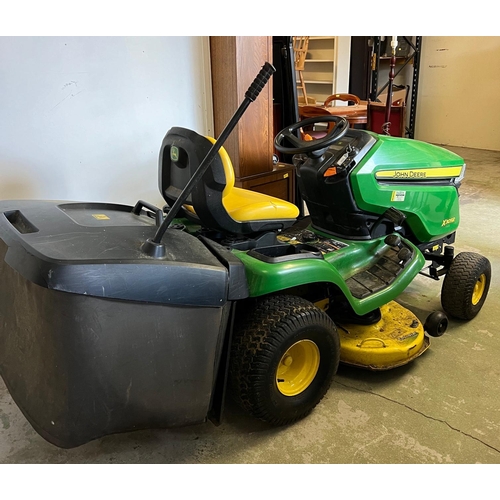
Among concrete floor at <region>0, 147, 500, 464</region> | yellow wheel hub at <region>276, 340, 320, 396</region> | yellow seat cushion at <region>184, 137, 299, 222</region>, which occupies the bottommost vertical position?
concrete floor at <region>0, 147, 500, 464</region>

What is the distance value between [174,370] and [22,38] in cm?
177

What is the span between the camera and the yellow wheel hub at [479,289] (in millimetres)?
2289

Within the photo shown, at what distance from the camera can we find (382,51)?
644cm

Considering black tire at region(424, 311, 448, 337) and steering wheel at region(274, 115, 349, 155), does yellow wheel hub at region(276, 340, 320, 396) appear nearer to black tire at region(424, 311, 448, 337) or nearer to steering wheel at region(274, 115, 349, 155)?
black tire at region(424, 311, 448, 337)

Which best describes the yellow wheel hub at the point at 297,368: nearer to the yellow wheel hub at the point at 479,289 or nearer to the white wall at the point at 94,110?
the yellow wheel hub at the point at 479,289

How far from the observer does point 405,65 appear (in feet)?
22.4

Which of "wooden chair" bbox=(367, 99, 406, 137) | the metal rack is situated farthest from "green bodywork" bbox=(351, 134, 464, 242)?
the metal rack

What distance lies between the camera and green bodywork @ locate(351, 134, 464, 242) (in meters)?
2.03

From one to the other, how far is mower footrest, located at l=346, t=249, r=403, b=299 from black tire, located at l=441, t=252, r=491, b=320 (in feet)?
0.96

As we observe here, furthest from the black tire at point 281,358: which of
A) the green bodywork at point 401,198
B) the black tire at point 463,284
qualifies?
the black tire at point 463,284

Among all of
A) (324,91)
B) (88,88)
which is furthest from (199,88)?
(324,91)

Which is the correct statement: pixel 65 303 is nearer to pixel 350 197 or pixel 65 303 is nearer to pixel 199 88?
pixel 350 197

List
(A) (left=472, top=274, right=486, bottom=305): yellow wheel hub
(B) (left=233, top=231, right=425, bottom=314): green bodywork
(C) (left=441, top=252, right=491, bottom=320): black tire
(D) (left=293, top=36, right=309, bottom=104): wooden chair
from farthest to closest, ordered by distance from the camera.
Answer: (D) (left=293, top=36, right=309, bottom=104): wooden chair
(A) (left=472, top=274, right=486, bottom=305): yellow wheel hub
(C) (left=441, top=252, right=491, bottom=320): black tire
(B) (left=233, top=231, right=425, bottom=314): green bodywork

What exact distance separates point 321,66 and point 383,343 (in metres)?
5.41
